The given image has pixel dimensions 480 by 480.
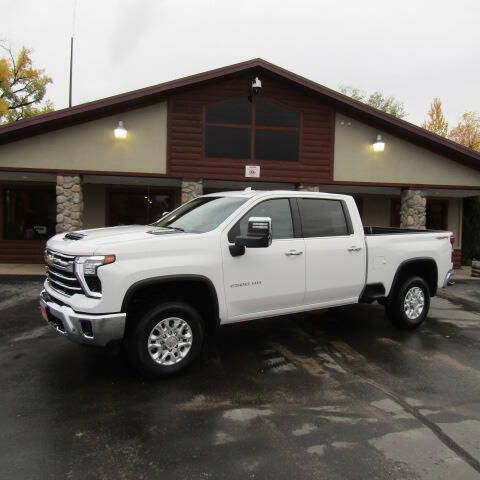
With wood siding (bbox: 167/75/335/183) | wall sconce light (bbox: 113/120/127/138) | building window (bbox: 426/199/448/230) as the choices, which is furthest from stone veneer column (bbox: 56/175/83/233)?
building window (bbox: 426/199/448/230)

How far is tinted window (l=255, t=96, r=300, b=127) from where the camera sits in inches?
520

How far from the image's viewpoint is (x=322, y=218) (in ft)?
18.8

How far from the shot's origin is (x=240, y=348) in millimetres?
5656

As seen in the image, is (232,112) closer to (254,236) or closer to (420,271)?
(420,271)

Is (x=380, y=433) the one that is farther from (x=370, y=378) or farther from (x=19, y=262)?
(x=19, y=262)

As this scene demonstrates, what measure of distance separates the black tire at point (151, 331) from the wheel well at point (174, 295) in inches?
4.3

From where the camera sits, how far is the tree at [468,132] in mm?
36438

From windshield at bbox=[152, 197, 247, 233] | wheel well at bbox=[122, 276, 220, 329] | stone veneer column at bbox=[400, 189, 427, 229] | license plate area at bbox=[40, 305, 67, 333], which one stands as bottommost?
license plate area at bbox=[40, 305, 67, 333]

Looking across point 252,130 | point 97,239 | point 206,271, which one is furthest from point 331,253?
point 252,130

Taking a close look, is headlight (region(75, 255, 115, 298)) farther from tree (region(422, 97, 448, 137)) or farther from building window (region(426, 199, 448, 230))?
tree (region(422, 97, 448, 137))

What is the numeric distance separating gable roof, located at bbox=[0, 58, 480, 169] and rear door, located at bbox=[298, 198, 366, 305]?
802 centimetres

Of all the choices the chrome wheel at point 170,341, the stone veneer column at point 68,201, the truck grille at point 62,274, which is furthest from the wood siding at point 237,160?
the chrome wheel at point 170,341

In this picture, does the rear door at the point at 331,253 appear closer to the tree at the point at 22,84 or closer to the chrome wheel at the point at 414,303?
the chrome wheel at the point at 414,303

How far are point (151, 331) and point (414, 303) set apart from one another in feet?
14.0
